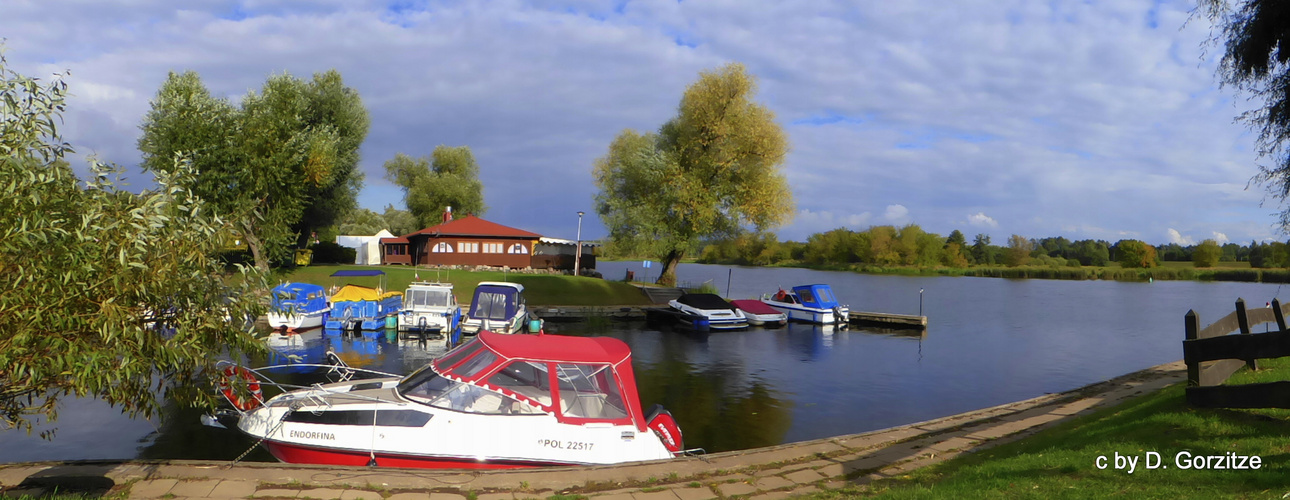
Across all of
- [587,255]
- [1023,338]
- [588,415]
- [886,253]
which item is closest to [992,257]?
[886,253]

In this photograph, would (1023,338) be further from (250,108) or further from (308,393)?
(250,108)

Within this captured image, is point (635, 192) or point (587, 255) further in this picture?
point (587, 255)

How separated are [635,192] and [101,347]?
46531 mm

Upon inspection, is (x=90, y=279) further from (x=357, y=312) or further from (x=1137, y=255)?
(x=1137, y=255)

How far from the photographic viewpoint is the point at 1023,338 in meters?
35.5

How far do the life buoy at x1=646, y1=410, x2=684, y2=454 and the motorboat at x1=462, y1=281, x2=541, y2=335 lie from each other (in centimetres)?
1870

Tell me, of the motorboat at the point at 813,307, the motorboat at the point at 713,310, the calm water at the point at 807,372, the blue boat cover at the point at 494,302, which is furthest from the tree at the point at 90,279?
the motorboat at the point at 813,307

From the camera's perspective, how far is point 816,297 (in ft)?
132

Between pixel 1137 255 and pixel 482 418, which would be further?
pixel 1137 255

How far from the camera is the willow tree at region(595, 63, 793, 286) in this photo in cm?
4831

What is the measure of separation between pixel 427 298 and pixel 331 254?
113ft

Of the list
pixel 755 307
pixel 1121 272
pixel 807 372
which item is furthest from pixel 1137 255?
pixel 807 372

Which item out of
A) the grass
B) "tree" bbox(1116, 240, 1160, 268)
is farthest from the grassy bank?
"tree" bbox(1116, 240, 1160, 268)

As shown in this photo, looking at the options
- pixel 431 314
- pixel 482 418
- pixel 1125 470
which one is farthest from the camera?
pixel 431 314
